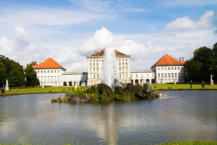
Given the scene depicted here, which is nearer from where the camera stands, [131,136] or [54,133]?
[131,136]

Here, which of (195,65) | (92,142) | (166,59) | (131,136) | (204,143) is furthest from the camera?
(166,59)

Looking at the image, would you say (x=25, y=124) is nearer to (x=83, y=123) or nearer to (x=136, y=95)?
(x=83, y=123)

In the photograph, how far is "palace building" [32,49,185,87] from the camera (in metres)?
89.2

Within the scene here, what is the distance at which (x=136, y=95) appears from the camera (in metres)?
19.7

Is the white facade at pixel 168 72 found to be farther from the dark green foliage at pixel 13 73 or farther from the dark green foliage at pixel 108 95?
the dark green foliage at pixel 108 95

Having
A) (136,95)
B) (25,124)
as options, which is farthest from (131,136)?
(136,95)

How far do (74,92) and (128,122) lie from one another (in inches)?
432

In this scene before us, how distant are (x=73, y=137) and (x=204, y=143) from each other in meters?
3.95

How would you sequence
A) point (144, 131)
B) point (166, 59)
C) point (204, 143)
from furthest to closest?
1. point (166, 59)
2. point (144, 131)
3. point (204, 143)

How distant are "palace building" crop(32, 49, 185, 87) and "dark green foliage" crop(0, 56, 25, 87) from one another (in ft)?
94.1

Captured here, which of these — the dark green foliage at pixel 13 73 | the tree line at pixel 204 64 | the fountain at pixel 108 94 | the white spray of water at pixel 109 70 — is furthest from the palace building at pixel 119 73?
the fountain at pixel 108 94

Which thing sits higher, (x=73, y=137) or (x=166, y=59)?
(x=166, y=59)

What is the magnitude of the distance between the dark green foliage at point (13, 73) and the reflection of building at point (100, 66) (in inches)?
1225

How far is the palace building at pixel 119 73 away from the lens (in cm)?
8925
